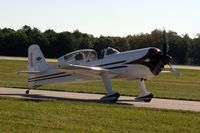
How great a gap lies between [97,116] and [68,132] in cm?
260

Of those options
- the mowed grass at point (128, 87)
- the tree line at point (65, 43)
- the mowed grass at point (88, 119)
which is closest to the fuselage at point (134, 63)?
the mowed grass at point (128, 87)

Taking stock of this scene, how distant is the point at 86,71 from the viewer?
19.0m

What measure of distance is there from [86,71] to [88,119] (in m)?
7.32

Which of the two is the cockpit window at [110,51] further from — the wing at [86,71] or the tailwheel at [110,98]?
the tailwheel at [110,98]

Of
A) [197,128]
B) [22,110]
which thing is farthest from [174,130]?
[22,110]

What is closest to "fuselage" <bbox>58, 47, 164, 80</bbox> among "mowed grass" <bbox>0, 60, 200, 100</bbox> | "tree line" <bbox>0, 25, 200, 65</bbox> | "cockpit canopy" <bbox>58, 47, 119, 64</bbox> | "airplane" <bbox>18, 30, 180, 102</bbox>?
Answer: "airplane" <bbox>18, 30, 180, 102</bbox>

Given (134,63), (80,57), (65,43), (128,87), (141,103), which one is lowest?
(128,87)

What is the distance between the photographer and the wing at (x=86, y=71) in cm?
1844

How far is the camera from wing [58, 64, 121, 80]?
18.4 meters

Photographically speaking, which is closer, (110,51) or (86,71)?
(86,71)

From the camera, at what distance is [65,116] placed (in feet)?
39.7

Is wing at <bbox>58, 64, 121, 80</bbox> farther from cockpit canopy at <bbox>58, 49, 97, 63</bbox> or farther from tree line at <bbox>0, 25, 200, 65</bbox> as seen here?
tree line at <bbox>0, 25, 200, 65</bbox>

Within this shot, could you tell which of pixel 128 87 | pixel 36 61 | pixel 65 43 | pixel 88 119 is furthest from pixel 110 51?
pixel 65 43

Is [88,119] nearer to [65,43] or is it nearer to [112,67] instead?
[112,67]
